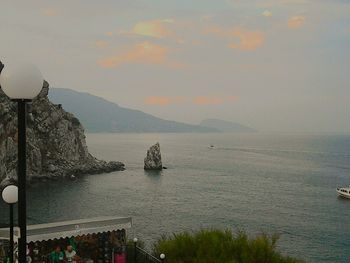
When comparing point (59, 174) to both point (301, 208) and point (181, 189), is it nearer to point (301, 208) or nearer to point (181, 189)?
point (181, 189)

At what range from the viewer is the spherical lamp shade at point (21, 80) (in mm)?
5949

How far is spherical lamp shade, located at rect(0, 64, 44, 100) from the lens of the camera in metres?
5.95

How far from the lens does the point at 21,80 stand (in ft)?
19.5

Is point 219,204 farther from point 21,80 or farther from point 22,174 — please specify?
point 21,80

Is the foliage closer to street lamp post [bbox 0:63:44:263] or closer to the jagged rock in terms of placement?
street lamp post [bbox 0:63:44:263]

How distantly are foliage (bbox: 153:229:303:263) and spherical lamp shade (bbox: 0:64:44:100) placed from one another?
9760 mm

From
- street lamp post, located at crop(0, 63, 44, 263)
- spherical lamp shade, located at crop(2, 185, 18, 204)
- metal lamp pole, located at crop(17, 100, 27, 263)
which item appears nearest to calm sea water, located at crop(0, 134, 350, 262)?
spherical lamp shade, located at crop(2, 185, 18, 204)

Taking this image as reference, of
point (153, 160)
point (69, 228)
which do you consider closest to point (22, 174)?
point (69, 228)

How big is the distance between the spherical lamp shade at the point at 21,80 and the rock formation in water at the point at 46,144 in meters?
75.7

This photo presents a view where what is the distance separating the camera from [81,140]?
106125 mm

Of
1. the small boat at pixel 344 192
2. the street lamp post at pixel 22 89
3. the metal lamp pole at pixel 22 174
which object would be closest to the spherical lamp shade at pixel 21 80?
the street lamp post at pixel 22 89

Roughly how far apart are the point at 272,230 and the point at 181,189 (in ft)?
97.8

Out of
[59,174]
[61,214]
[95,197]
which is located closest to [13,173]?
[59,174]

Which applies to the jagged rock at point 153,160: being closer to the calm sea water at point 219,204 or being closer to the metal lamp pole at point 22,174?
the calm sea water at point 219,204
